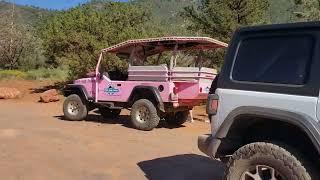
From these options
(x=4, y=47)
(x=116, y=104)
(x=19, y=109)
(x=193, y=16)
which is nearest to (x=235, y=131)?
(x=116, y=104)

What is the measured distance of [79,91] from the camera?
15.1 meters

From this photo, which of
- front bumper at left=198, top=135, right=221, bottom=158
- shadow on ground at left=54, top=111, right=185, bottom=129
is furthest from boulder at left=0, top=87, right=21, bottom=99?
front bumper at left=198, top=135, right=221, bottom=158

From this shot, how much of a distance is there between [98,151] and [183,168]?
2034 mm

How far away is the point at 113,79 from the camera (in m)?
14.5

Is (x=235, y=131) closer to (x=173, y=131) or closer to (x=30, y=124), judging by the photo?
(x=173, y=131)

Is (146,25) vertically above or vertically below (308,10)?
below

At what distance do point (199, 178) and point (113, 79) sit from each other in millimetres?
7288

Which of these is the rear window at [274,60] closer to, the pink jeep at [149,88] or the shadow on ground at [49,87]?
the pink jeep at [149,88]

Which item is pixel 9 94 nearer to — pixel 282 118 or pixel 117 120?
pixel 117 120

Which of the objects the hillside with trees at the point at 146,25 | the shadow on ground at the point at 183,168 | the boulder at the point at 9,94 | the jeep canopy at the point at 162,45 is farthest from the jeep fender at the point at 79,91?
the boulder at the point at 9,94

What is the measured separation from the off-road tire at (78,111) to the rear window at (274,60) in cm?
940

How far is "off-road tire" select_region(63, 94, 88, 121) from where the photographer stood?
14.9 metres

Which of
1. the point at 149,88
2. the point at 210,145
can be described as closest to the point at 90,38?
the point at 149,88

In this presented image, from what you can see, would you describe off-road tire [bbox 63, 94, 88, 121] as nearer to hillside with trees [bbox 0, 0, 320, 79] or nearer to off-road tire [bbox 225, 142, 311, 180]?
hillside with trees [bbox 0, 0, 320, 79]
